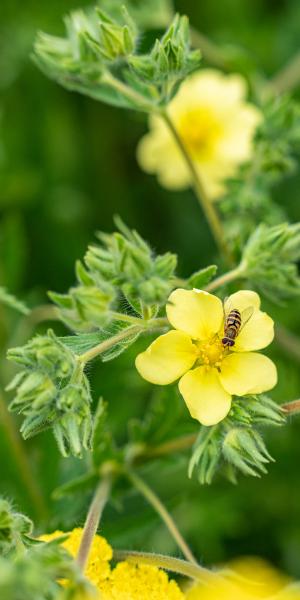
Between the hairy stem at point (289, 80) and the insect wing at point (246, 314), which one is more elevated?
the insect wing at point (246, 314)

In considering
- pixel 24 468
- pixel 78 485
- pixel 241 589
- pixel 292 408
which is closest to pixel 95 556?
A: pixel 241 589

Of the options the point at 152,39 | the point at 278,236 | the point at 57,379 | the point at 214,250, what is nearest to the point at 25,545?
the point at 57,379

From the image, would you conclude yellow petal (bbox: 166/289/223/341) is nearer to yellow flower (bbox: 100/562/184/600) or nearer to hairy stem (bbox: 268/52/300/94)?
yellow flower (bbox: 100/562/184/600)


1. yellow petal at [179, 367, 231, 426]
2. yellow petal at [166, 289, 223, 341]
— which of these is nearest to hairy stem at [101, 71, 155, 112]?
yellow petal at [166, 289, 223, 341]

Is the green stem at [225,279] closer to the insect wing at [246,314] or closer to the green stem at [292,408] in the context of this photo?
the insect wing at [246,314]

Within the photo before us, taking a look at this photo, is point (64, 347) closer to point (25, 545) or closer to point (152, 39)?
point (25, 545)

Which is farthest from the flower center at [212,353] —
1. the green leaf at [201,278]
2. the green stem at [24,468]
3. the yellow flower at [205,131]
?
the yellow flower at [205,131]
